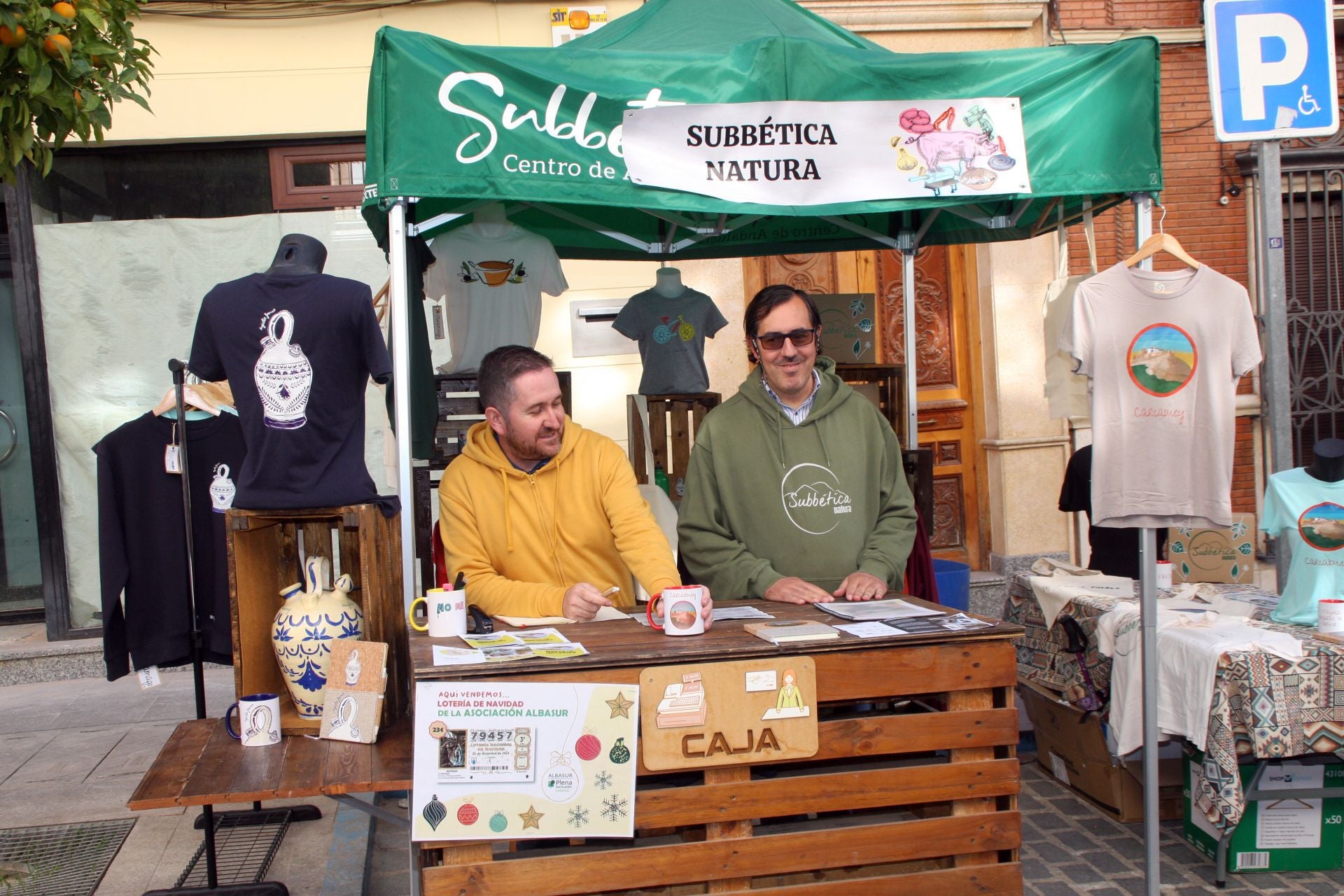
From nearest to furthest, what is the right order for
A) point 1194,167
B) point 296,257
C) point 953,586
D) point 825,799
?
point 825,799 < point 296,257 < point 953,586 < point 1194,167

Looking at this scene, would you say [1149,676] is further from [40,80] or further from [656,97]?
[40,80]

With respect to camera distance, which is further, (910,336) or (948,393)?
(948,393)

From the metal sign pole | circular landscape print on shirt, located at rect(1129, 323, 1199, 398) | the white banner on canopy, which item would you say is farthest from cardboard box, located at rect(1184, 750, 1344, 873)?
the white banner on canopy

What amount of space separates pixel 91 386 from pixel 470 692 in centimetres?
593

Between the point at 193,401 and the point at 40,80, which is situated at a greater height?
the point at 40,80

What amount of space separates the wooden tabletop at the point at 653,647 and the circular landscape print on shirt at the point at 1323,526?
1.72 metres

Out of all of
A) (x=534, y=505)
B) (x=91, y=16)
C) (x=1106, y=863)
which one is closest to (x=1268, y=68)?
(x=1106, y=863)

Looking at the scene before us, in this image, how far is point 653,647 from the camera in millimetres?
2824

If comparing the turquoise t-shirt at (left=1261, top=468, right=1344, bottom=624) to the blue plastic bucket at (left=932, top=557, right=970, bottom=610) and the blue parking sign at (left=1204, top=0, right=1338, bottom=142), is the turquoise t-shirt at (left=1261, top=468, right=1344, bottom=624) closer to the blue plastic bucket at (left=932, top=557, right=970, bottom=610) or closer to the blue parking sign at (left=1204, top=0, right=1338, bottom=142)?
the blue parking sign at (left=1204, top=0, right=1338, bottom=142)

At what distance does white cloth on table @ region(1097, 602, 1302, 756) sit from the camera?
3.72 meters

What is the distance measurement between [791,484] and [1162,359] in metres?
1.38

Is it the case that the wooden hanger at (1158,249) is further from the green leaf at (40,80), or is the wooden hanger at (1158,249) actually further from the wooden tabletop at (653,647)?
the green leaf at (40,80)

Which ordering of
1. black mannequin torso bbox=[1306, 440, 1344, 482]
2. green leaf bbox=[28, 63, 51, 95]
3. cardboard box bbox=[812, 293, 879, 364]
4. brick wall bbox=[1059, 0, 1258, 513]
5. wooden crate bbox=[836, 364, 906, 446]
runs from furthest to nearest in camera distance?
1. brick wall bbox=[1059, 0, 1258, 513]
2. cardboard box bbox=[812, 293, 879, 364]
3. wooden crate bbox=[836, 364, 906, 446]
4. black mannequin torso bbox=[1306, 440, 1344, 482]
5. green leaf bbox=[28, 63, 51, 95]

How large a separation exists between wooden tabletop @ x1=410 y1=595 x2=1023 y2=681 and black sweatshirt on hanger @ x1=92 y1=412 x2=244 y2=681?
5.76 feet
